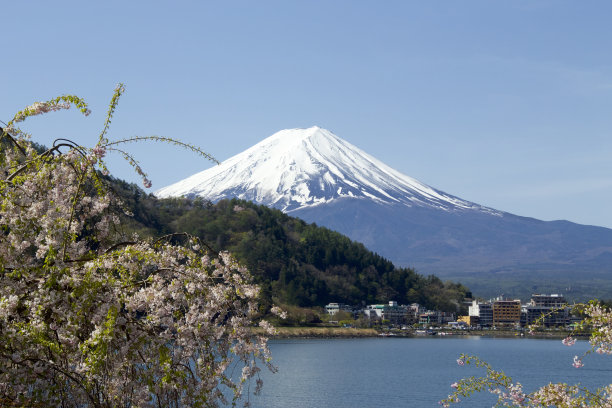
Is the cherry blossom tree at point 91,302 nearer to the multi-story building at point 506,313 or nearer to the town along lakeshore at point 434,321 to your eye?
the town along lakeshore at point 434,321

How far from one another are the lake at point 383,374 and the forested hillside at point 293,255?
28352 mm

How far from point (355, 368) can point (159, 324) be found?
48.4 m

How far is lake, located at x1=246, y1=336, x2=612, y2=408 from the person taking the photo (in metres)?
36.9

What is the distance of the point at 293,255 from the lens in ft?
391

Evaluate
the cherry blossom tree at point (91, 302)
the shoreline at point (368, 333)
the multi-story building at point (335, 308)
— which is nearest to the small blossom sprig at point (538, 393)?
the cherry blossom tree at point (91, 302)

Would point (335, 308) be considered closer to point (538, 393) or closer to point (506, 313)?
point (506, 313)

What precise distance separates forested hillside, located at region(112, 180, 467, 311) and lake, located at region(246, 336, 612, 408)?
2835 centimetres

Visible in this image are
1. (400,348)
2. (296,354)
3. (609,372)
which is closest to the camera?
(609,372)

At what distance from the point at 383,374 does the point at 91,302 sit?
150 feet

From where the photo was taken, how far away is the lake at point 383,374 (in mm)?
36906

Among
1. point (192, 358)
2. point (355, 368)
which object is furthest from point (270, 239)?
point (192, 358)

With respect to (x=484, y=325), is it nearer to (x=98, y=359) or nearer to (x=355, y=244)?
(x=355, y=244)

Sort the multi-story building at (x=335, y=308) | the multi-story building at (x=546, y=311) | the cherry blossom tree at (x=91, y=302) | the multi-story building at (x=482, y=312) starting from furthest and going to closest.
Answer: the multi-story building at (x=482, y=312) < the multi-story building at (x=546, y=311) < the multi-story building at (x=335, y=308) < the cherry blossom tree at (x=91, y=302)

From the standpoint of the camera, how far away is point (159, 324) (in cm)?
632
